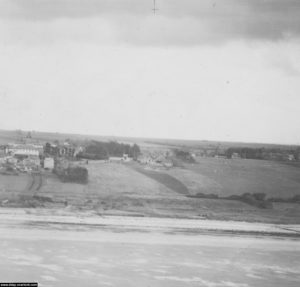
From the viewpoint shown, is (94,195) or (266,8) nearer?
(266,8)

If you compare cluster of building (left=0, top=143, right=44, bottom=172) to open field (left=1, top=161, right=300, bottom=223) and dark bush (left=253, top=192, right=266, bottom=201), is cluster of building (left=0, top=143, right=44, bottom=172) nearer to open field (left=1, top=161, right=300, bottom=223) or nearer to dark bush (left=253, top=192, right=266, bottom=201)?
open field (left=1, top=161, right=300, bottom=223)

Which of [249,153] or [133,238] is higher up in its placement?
[249,153]

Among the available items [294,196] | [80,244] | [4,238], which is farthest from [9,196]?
[294,196]

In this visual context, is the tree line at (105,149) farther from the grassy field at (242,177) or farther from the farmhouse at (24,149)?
the grassy field at (242,177)

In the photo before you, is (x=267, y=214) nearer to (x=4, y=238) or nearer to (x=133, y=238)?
(x=133, y=238)

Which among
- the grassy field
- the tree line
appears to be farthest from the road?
the tree line

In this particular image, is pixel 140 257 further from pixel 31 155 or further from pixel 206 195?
pixel 31 155

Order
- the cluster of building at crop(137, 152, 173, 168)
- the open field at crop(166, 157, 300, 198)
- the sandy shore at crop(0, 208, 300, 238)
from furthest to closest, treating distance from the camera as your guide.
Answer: the open field at crop(166, 157, 300, 198), the cluster of building at crop(137, 152, 173, 168), the sandy shore at crop(0, 208, 300, 238)

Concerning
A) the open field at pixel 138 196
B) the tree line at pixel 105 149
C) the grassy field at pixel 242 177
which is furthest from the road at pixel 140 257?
the tree line at pixel 105 149
